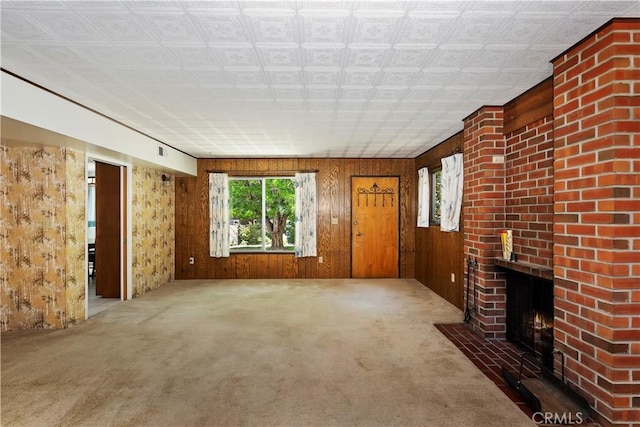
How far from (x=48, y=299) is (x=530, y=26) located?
515 cm

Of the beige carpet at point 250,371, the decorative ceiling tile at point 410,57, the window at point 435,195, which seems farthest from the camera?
the window at point 435,195

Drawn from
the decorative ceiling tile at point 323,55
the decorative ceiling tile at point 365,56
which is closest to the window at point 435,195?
the decorative ceiling tile at point 365,56

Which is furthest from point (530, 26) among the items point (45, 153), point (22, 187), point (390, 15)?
point (22, 187)

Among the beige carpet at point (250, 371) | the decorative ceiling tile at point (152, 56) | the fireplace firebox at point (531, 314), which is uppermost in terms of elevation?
the decorative ceiling tile at point (152, 56)

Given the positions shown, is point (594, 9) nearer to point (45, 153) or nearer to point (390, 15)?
point (390, 15)

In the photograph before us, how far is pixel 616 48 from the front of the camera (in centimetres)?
196

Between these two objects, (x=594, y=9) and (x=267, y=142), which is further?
(x=267, y=142)

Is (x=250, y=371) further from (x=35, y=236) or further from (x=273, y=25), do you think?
(x=35, y=236)

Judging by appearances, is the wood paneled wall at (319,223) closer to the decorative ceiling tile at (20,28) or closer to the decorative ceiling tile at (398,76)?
the decorative ceiling tile at (398,76)

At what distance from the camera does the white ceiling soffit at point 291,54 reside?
183 centimetres

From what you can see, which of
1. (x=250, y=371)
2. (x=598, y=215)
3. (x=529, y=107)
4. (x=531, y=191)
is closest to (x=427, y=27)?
(x=598, y=215)
